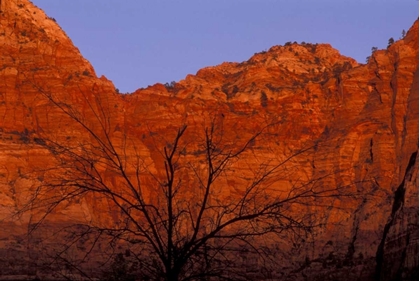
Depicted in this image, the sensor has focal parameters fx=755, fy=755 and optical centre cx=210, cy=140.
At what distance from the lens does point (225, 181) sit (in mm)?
54656

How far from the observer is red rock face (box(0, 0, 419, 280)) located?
168 ft

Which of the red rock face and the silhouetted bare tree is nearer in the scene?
the silhouetted bare tree

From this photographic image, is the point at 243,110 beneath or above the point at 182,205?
above

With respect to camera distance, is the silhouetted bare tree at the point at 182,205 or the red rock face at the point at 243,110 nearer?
the silhouetted bare tree at the point at 182,205

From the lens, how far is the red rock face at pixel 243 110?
51219 millimetres

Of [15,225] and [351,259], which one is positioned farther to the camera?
[15,225]

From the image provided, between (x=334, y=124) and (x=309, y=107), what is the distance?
8.31 feet

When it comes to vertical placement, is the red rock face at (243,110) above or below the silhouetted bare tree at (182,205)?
above

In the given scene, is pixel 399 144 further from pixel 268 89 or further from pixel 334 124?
pixel 268 89

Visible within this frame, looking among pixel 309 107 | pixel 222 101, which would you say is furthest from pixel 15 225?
pixel 309 107

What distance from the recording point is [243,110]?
203 ft

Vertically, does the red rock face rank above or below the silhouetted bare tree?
above

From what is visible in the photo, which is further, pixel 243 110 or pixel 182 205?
pixel 243 110

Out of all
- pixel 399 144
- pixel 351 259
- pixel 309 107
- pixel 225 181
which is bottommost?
pixel 351 259
